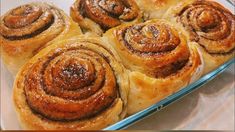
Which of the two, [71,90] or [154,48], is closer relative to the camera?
[71,90]

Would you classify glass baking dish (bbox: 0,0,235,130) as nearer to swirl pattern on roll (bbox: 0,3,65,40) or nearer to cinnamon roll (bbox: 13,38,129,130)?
cinnamon roll (bbox: 13,38,129,130)

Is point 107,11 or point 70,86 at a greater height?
point 107,11

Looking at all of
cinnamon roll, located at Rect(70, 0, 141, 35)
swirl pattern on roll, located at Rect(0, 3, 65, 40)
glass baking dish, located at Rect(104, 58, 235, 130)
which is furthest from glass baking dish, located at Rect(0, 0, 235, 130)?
cinnamon roll, located at Rect(70, 0, 141, 35)

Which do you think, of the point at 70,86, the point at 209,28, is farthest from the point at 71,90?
the point at 209,28

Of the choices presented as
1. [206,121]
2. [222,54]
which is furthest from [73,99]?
[222,54]

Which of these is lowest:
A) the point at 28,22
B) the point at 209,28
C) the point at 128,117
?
the point at 128,117

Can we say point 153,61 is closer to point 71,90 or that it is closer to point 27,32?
point 71,90

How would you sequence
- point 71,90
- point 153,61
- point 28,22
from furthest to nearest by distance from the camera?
point 28,22
point 153,61
point 71,90
